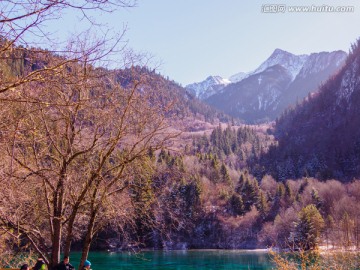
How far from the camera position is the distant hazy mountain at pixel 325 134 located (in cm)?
11669

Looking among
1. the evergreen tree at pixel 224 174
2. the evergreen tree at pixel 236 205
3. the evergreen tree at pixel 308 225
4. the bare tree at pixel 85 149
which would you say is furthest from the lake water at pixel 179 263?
the evergreen tree at pixel 224 174

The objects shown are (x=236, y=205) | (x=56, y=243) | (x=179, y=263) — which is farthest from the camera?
(x=236, y=205)

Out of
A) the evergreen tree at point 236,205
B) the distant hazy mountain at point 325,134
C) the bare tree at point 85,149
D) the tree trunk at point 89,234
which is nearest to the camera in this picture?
the bare tree at point 85,149

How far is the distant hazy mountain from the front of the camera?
117 metres

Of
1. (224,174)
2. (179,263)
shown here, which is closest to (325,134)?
(224,174)

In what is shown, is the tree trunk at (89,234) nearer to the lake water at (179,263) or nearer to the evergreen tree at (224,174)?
the lake water at (179,263)

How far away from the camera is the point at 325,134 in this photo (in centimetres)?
14700

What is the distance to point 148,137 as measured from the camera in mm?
8594

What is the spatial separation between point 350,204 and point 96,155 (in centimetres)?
6945

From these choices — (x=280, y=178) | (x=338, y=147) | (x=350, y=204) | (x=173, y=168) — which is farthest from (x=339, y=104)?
(x=173, y=168)

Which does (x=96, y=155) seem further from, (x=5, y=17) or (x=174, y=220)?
(x=5, y=17)

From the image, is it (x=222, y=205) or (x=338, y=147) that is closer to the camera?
(x=222, y=205)

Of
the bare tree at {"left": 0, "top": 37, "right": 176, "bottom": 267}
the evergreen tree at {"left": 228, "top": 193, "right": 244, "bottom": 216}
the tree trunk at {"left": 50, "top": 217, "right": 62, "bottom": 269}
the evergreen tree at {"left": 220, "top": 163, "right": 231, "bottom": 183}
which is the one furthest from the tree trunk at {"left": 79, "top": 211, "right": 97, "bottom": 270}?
the evergreen tree at {"left": 220, "top": 163, "right": 231, "bottom": 183}

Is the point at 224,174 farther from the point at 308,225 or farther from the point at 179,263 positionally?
the point at 179,263
